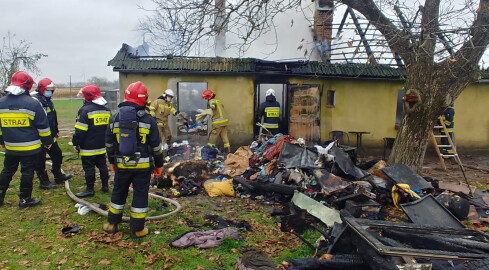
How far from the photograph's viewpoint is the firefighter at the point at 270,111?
9.70 meters

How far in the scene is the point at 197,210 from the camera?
5625 millimetres

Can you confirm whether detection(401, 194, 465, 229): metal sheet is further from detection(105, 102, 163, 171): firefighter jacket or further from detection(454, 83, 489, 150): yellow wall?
detection(454, 83, 489, 150): yellow wall

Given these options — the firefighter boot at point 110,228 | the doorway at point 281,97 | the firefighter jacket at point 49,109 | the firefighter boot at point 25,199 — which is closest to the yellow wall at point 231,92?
the doorway at point 281,97

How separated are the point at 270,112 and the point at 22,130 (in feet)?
20.6

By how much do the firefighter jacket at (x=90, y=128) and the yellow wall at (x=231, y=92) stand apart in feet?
16.3

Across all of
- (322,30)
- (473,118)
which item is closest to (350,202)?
(473,118)

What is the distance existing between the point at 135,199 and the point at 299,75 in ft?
25.2

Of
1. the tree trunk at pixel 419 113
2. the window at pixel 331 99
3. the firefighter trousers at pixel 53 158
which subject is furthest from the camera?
the window at pixel 331 99

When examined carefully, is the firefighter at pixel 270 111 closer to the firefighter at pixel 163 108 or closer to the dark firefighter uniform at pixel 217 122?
the dark firefighter uniform at pixel 217 122

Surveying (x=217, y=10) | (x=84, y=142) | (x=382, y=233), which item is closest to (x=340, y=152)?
(x=382, y=233)

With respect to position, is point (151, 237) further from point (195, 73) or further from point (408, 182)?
point (195, 73)

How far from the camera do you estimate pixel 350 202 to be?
518 cm

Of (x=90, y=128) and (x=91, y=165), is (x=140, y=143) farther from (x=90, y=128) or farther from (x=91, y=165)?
(x=91, y=165)

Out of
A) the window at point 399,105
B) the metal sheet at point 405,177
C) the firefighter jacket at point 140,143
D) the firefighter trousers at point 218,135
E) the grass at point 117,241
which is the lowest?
the grass at point 117,241
